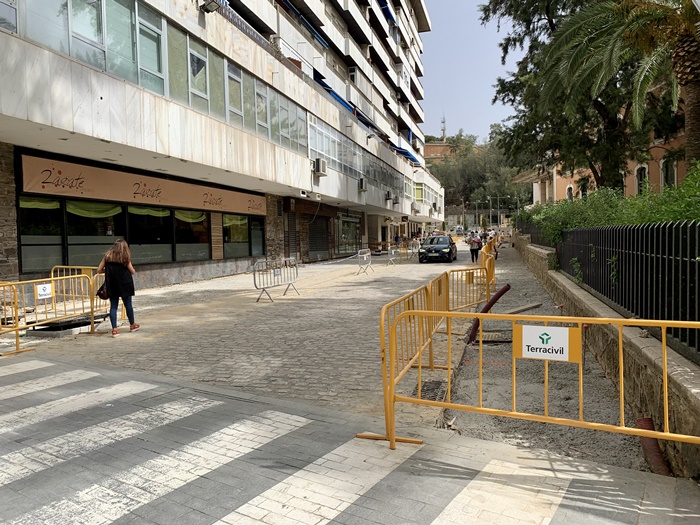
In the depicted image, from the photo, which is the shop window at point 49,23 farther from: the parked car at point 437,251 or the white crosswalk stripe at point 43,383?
the parked car at point 437,251

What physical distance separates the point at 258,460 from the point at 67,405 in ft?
8.23

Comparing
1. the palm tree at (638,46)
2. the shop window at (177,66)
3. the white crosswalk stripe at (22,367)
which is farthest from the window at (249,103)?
the white crosswalk stripe at (22,367)

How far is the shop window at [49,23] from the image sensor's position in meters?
9.97

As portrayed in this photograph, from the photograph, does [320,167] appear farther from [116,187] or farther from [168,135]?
[168,135]

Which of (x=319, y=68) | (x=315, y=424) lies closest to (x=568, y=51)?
(x=315, y=424)

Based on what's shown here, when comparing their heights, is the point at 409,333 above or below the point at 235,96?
below

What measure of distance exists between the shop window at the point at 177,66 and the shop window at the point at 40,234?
4513 millimetres

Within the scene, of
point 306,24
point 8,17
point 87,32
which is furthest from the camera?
point 306,24

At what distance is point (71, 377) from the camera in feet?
19.6

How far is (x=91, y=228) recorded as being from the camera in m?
14.5

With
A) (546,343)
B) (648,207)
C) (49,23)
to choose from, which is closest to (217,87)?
(49,23)

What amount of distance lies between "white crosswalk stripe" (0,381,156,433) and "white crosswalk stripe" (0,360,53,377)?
1.69 metres

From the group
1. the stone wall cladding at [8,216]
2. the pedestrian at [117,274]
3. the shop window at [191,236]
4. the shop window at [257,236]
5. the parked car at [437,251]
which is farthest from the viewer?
the parked car at [437,251]

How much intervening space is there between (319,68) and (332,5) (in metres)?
6.98
